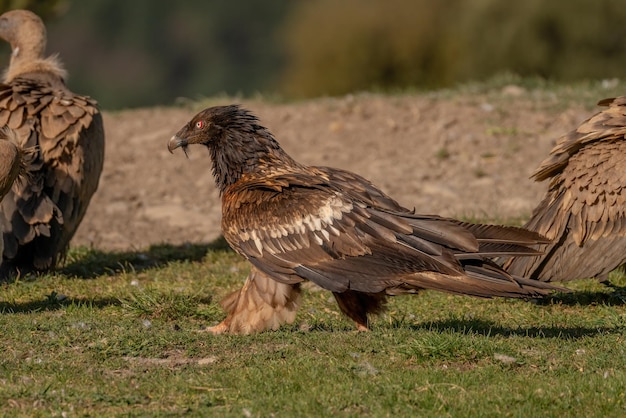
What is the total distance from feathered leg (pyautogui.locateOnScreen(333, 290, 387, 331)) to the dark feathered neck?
105 centimetres

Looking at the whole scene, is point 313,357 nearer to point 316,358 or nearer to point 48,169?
point 316,358

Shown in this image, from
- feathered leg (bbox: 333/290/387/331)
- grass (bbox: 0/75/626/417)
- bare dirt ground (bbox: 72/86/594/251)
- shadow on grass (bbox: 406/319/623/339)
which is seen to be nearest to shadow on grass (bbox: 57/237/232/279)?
bare dirt ground (bbox: 72/86/594/251)

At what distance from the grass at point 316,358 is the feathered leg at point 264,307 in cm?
13

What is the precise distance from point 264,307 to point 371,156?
7.33 m

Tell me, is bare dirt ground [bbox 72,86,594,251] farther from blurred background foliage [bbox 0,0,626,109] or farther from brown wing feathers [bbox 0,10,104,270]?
blurred background foliage [bbox 0,0,626,109]

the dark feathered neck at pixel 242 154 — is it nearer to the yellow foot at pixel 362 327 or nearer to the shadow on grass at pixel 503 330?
the yellow foot at pixel 362 327

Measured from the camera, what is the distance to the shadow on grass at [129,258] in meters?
10.5

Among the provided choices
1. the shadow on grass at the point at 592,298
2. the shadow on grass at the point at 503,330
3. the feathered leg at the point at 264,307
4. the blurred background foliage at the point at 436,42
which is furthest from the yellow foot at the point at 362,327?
the blurred background foliage at the point at 436,42

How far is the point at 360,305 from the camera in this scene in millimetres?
7668

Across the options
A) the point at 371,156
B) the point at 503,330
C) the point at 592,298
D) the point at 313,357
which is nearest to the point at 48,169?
the point at 313,357

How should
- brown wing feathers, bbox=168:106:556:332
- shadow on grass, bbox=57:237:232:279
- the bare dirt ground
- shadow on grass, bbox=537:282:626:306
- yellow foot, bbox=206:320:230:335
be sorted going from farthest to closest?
the bare dirt ground < shadow on grass, bbox=57:237:232:279 < shadow on grass, bbox=537:282:626:306 < yellow foot, bbox=206:320:230:335 < brown wing feathers, bbox=168:106:556:332

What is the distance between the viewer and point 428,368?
6676 millimetres

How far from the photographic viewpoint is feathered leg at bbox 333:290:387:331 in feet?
25.0

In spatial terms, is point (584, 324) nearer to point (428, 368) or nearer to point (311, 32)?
point (428, 368)
